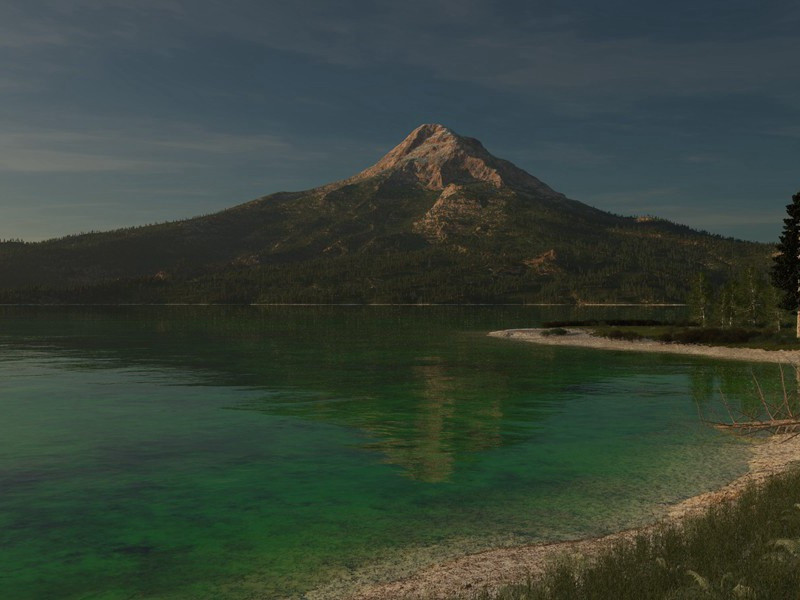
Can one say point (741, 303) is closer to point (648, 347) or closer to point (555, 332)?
point (555, 332)

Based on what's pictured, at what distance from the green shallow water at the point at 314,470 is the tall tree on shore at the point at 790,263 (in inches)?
1596

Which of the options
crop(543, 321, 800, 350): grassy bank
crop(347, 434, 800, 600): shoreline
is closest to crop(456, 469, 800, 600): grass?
crop(347, 434, 800, 600): shoreline

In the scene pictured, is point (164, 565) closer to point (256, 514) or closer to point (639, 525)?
point (256, 514)

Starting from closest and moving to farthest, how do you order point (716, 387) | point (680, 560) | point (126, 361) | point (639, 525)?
point (680, 560) < point (639, 525) < point (716, 387) < point (126, 361)

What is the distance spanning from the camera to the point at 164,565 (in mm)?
17938

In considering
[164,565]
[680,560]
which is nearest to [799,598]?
[680,560]

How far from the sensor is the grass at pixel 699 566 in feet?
38.4

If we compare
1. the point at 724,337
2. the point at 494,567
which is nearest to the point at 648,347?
the point at 724,337

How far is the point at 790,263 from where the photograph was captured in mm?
94438

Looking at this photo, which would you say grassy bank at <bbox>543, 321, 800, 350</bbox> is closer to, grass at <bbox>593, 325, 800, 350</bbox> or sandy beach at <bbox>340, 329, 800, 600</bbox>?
grass at <bbox>593, 325, 800, 350</bbox>

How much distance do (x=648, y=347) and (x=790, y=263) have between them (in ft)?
77.9

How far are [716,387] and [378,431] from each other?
98.4 ft

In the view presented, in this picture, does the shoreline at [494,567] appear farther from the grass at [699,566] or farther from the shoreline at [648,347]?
the shoreline at [648,347]

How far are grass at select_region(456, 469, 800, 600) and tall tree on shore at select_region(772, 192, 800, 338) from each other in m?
87.7
